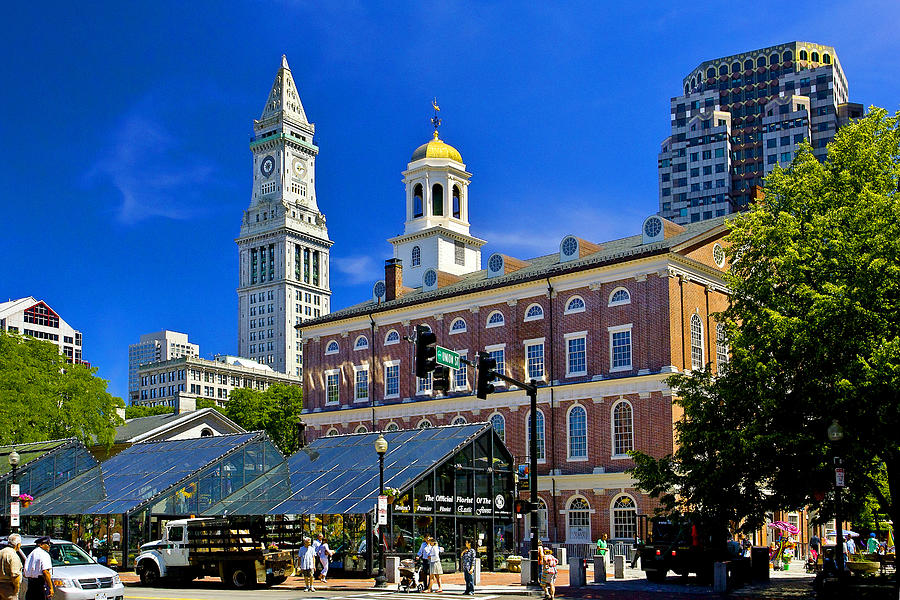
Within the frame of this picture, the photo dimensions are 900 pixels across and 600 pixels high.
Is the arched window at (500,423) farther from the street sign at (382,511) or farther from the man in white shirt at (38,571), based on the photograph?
the man in white shirt at (38,571)

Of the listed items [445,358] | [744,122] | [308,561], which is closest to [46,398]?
[308,561]

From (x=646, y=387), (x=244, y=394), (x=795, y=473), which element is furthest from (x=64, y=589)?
(x=244, y=394)

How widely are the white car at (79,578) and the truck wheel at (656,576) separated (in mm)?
19480

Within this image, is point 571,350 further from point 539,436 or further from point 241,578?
point 241,578

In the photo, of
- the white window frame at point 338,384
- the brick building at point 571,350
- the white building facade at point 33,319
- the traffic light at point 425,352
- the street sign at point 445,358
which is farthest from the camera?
the white building facade at point 33,319

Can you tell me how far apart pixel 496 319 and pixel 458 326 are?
3.22 meters

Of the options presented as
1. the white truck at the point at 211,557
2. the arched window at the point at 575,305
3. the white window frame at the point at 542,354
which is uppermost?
the arched window at the point at 575,305

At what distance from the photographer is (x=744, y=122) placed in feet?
527

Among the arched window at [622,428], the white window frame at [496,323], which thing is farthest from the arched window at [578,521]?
the white window frame at [496,323]

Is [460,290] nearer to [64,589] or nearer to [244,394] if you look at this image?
[64,589]

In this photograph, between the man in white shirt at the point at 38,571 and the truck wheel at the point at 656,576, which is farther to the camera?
the truck wheel at the point at 656,576

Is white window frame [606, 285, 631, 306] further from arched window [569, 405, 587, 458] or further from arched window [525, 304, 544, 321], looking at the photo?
arched window [569, 405, 587, 458]

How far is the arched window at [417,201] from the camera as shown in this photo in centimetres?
8531

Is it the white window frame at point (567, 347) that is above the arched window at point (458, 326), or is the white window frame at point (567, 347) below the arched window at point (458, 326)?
below
